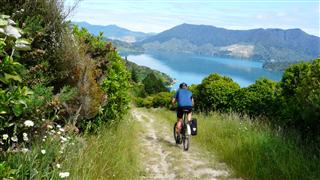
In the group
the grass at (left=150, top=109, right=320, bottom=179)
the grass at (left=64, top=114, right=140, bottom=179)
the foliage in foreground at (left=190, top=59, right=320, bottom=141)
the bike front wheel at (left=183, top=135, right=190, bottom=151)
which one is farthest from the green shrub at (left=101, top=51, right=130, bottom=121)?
the foliage in foreground at (left=190, top=59, right=320, bottom=141)

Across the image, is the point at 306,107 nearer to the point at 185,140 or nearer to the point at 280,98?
the point at 185,140

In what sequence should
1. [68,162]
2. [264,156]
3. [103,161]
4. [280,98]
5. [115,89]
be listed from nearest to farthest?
[68,162] < [103,161] < [264,156] < [115,89] < [280,98]

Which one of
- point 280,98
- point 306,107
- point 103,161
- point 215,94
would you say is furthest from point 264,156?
A: point 215,94

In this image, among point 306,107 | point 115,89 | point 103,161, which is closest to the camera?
point 103,161

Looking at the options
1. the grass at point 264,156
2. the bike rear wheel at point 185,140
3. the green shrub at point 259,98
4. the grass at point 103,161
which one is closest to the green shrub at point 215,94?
the green shrub at point 259,98

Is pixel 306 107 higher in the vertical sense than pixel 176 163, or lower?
higher

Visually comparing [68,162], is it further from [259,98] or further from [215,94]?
[215,94]

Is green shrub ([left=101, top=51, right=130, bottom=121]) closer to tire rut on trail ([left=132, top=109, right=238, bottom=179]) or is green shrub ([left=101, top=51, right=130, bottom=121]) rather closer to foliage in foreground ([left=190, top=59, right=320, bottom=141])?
tire rut on trail ([left=132, top=109, right=238, bottom=179])

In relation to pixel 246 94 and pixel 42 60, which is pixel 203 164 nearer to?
pixel 42 60

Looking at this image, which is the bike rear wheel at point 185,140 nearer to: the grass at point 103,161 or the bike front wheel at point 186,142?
the bike front wheel at point 186,142

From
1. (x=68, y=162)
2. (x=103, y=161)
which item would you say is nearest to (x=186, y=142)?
(x=103, y=161)

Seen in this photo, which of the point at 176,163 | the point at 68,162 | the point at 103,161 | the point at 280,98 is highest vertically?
the point at 68,162

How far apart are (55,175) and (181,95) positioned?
6.94 m

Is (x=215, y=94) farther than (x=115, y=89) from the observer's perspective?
Yes
